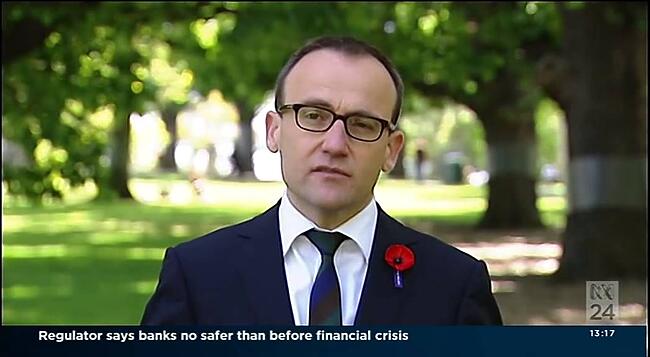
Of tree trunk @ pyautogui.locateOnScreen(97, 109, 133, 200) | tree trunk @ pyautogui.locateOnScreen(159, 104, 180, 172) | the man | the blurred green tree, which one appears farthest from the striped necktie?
tree trunk @ pyautogui.locateOnScreen(159, 104, 180, 172)

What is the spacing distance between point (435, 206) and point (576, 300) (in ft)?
68.1

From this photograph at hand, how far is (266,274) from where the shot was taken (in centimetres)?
239

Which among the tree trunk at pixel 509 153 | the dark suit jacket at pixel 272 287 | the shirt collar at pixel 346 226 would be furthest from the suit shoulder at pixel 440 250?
the tree trunk at pixel 509 153

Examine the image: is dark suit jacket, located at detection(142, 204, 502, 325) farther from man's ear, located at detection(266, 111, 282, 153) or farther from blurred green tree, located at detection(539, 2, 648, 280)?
blurred green tree, located at detection(539, 2, 648, 280)

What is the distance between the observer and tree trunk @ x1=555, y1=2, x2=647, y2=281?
11258 millimetres

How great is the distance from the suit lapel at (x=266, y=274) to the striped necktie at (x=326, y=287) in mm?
54

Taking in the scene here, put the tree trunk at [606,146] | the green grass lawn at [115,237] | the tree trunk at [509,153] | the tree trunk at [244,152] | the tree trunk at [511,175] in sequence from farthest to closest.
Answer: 1. the tree trunk at [244,152]
2. the tree trunk at [511,175]
3. the tree trunk at [509,153]
4. the green grass lawn at [115,237]
5. the tree trunk at [606,146]

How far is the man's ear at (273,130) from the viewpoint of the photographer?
97.0 inches

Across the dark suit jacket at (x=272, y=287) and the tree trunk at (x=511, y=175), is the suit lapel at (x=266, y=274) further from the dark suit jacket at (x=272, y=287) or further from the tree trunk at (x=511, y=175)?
the tree trunk at (x=511, y=175)

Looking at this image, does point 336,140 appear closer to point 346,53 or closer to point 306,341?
point 346,53

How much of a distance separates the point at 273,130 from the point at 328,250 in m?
0.28

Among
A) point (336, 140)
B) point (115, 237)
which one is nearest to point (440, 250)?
point (336, 140)

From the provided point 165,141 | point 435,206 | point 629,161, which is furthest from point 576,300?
point 165,141

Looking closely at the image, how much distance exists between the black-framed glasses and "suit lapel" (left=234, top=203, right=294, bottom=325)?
0.23 m
